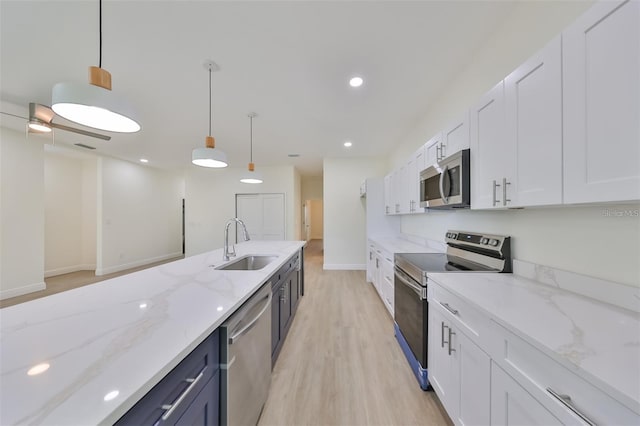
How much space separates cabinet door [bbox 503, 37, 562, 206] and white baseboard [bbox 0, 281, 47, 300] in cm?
685

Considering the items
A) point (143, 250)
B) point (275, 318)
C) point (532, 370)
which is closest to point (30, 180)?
point (143, 250)

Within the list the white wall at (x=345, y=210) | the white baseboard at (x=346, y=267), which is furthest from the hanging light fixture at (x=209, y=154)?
the white baseboard at (x=346, y=267)

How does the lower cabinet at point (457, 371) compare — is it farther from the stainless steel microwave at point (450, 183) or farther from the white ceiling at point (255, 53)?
the white ceiling at point (255, 53)

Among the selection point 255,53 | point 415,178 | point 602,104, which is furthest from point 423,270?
point 255,53

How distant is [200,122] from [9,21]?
187 centimetres

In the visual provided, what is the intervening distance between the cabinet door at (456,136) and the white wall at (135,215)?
697 cm

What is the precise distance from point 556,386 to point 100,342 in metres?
1.54

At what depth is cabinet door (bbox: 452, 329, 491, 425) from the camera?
104 centimetres

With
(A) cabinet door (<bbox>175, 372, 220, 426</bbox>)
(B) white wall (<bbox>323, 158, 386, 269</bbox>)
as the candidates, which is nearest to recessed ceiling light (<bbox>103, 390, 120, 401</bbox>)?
(A) cabinet door (<bbox>175, 372, 220, 426</bbox>)

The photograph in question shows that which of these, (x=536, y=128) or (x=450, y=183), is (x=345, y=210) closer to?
(x=450, y=183)

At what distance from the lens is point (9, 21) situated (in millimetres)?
1700

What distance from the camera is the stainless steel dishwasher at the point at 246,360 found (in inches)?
39.7

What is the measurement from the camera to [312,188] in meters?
8.89

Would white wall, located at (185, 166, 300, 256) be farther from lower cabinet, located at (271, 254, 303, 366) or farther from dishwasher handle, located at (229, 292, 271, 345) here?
dishwasher handle, located at (229, 292, 271, 345)
